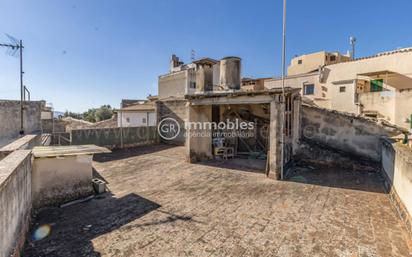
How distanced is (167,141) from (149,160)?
507 centimetres

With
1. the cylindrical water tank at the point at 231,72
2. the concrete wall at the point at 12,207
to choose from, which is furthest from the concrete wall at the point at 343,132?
the concrete wall at the point at 12,207

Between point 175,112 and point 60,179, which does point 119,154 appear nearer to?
point 175,112

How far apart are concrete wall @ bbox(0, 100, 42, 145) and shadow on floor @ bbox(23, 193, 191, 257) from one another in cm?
958

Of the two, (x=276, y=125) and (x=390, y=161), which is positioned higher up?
(x=276, y=125)

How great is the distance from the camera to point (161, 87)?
27266 millimetres

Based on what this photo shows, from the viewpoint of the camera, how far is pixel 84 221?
459cm

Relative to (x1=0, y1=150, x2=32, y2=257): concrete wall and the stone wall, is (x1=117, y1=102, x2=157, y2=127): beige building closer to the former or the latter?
the stone wall

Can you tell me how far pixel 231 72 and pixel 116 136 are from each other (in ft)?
29.3

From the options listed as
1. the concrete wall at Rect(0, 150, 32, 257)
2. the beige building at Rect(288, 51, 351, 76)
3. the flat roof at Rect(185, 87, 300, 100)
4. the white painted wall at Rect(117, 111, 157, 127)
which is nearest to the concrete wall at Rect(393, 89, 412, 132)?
the flat roof at Rect(185, 87, 300, 100)

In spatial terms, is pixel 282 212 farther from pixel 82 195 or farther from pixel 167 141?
pixel 167 141

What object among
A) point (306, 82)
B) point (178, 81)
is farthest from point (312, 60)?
point (178, 81)

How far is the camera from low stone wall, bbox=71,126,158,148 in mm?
12445

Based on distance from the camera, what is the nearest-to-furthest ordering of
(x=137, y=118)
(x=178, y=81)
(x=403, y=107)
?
1. (x=403, y=107)
2. (x=137, y=118)
3. (x=178, y=81)

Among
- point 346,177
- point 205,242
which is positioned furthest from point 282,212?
point 346,177
